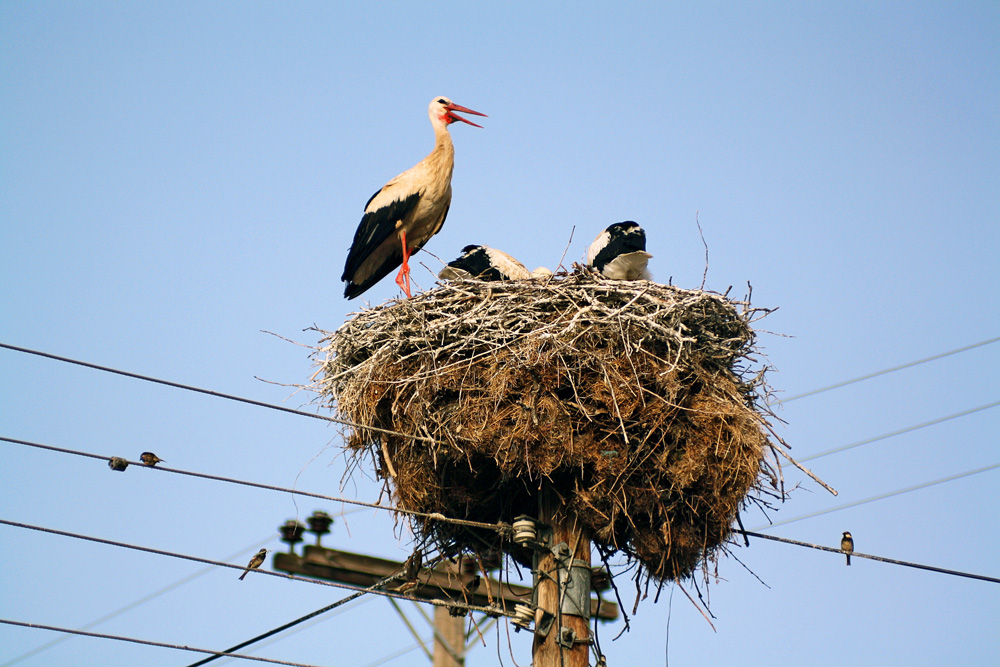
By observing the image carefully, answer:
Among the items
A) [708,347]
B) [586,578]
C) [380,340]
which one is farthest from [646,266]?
[586,578]

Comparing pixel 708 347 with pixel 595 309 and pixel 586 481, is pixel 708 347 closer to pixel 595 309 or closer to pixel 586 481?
pixel 595 309

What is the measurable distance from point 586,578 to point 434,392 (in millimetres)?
1501

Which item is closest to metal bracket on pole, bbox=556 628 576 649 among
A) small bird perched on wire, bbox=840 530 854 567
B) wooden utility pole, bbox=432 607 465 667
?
small bird perched on wire, bbox=840 530 854 567

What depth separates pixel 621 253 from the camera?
8.93 meters

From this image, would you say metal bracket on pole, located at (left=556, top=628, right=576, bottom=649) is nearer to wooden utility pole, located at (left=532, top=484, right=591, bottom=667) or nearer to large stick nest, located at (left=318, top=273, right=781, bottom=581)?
wooden utility pole, located at (left=532, top=484, right=591, bottom=667)

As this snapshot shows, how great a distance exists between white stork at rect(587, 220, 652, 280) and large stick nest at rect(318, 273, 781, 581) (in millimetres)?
957

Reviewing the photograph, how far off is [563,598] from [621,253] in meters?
3.09

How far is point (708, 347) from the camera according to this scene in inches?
299

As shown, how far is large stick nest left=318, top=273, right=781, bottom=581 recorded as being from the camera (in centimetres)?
711

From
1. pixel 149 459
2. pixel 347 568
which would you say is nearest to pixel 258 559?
pixel 149 459

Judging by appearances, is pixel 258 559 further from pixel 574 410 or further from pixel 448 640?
pixel 448 640

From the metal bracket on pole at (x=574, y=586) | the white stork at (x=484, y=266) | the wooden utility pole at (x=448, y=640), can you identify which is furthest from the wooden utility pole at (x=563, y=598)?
the wooden utility pole at (x=448, y=640)

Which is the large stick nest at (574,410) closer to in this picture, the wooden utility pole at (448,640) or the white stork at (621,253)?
the white stork at (621,253)

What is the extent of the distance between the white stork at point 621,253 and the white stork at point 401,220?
1598 millimetres
